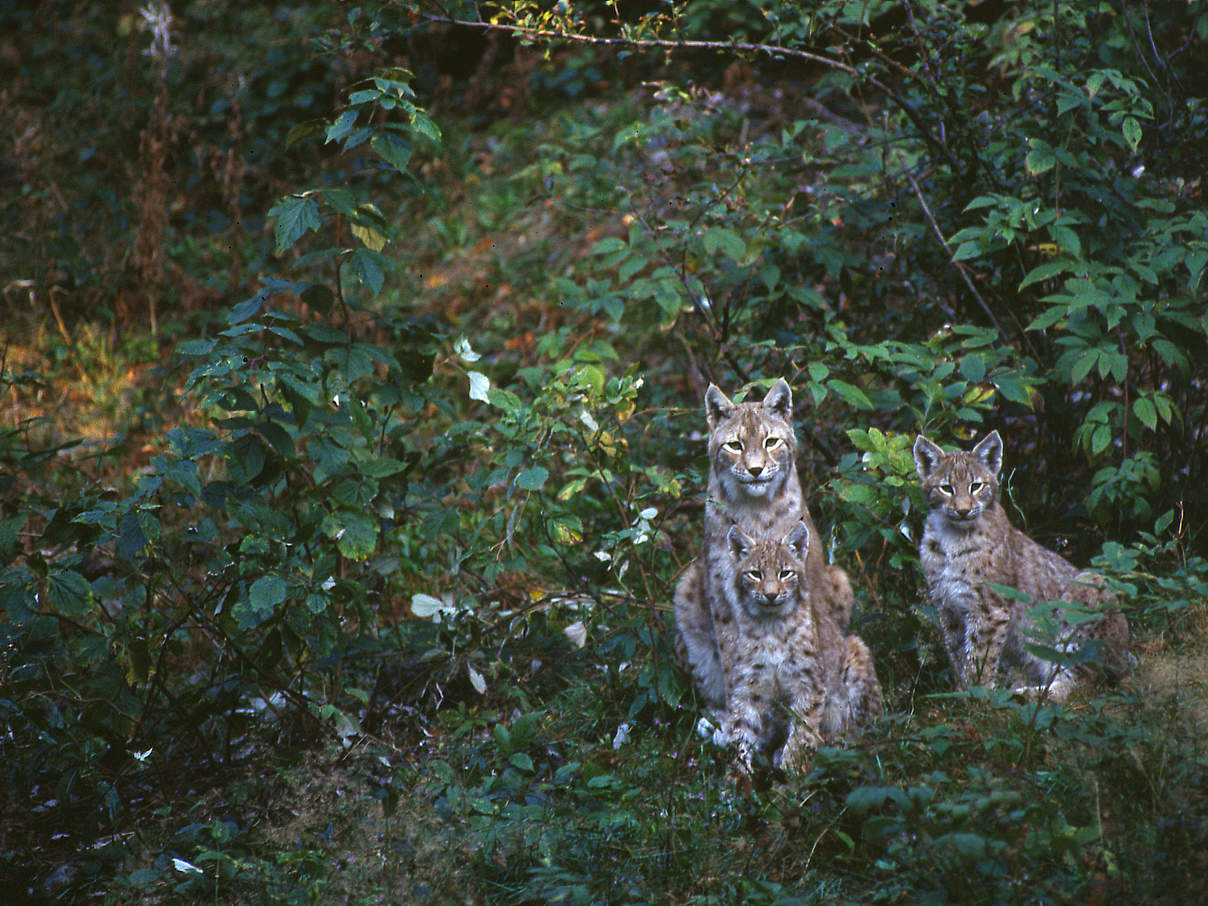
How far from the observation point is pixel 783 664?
17.5 feet

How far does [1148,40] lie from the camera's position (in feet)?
22.1

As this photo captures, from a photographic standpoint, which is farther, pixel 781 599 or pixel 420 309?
pixel 420 309

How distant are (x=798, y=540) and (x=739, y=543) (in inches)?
11.9

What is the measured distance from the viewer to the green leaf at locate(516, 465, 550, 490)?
214 inches

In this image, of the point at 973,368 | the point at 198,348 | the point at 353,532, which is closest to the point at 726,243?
the point at 973,368

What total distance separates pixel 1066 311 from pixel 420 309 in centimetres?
745

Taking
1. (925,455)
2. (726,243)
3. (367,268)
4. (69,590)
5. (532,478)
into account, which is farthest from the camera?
(726,243)

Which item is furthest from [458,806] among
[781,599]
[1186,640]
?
[1186,640]

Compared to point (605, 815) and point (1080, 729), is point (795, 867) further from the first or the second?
point (1080, 729)

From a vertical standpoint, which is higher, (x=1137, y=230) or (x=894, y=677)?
(x=1137, y=230)

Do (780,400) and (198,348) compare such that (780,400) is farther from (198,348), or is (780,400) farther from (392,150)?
(198,348)

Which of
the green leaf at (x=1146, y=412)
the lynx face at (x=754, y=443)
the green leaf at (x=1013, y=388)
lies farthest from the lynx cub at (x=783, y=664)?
the green leaf at (x=1146, y=412)

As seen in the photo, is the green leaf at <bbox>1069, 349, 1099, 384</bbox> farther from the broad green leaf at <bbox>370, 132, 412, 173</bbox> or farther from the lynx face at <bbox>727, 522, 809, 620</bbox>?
the broad green leaf at <bbox>370, 132, 412, 173</bbox>

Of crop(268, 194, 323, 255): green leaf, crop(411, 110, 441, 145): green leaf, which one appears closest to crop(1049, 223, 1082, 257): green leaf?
crop(411, 110, 441, 145): green leaf
